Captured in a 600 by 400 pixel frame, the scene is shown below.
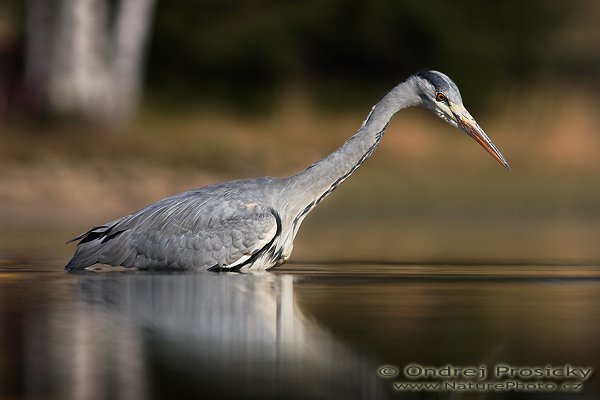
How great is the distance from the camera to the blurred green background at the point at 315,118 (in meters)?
18.3

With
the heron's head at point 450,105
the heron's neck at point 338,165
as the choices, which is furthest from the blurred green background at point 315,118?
the heron's head at point 450,105

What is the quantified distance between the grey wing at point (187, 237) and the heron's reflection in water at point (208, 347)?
970mm

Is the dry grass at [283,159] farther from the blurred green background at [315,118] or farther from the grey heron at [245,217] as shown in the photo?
the grey heron at [245,217]

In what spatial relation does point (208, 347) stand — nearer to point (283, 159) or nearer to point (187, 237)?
point (187, 237)

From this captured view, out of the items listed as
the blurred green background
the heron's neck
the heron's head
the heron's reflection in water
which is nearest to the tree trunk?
the blurred green background

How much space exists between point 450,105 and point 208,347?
4.03 meters

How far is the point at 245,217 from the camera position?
9516mm

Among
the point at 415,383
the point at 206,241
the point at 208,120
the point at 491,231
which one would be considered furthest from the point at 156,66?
the point at 415,383

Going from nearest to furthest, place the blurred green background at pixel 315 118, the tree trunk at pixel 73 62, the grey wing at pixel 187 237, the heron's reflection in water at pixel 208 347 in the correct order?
the heron's reflection in water at pixel 208 347, the grey wing at pixel 187 237, the blurred green background at pixel 315 118, the tree trunk at pixel 73 62

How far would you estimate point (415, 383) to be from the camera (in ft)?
17.3

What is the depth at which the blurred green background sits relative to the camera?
722 inches

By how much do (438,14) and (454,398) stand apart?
20479 millimetres

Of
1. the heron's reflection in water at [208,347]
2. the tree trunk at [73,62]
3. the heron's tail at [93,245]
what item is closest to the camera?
the heron's reflection in water at [208,347]

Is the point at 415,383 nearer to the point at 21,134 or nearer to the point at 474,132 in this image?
the point at 474,132
